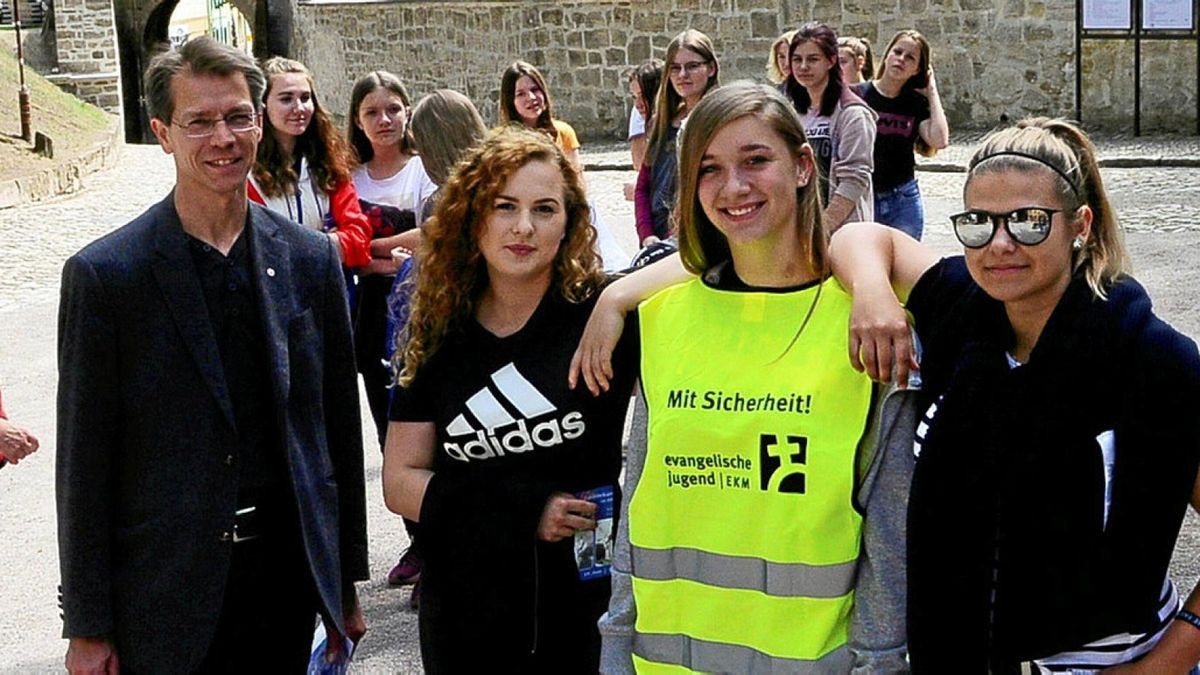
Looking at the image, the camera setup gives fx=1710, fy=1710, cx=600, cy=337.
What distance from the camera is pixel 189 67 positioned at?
3.32 meters

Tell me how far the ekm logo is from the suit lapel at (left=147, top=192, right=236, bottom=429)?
105 cm

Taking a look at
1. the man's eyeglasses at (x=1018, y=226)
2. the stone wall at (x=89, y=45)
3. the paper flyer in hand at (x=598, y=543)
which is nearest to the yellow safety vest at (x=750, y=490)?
the man's eyeglasses at (x=1018, y=226)

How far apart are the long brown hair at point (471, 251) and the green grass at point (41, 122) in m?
17.8

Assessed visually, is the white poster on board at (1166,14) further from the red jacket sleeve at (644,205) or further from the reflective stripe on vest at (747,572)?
the reflective stripe on vest at (747,572)

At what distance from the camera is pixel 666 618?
2939 mm

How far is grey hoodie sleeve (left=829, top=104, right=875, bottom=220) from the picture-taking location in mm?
7543

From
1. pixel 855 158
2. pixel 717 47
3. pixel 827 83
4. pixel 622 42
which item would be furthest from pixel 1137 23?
pixel 855 158

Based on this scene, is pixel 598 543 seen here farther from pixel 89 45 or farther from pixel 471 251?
pixel 89 45

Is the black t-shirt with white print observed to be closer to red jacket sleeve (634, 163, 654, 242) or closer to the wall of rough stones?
red jacket sleeve (634, 163, 654, 242)

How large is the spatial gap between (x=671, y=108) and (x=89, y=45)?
2945 centimetres

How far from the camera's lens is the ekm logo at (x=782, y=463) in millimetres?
2795

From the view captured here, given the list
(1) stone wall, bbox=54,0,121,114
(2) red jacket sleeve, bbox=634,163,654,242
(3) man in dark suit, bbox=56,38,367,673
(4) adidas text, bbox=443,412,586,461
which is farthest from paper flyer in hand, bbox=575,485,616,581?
(1) stone wall, bbox=54,0,121,114

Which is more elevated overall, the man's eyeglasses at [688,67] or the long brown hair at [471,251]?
the man's eyeglasses at [688,67]

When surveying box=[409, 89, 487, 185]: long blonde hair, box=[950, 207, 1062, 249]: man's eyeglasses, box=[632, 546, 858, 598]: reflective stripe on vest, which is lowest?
box=[632, 546, 858, 598]: reflective stripe on vest
